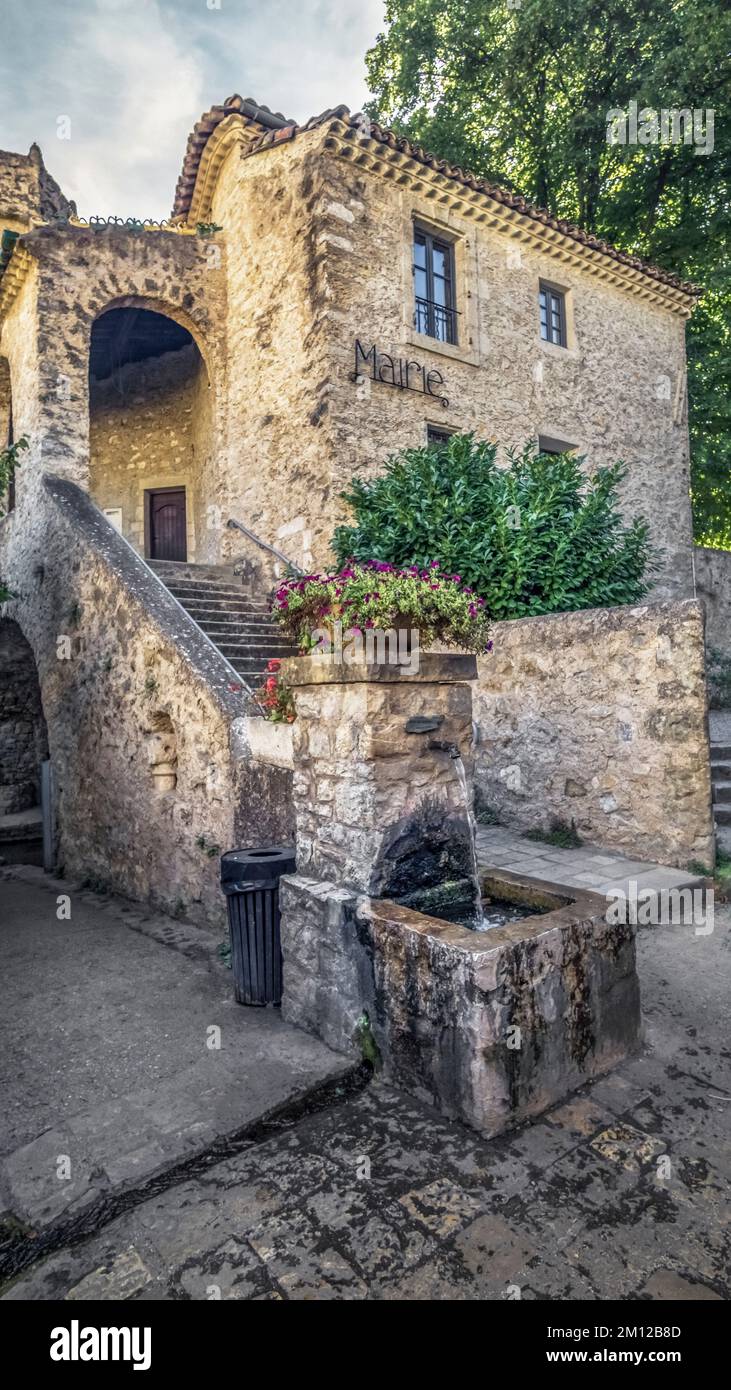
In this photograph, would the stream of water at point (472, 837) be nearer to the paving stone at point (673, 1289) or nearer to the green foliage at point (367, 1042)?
the green foliage at point (367, 1042)

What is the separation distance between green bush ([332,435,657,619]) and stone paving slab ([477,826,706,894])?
220cm

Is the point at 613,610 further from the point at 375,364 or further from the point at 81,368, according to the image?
the point at 81,368

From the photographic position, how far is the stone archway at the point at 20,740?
1019 centimetres

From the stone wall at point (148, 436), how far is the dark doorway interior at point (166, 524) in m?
0.15

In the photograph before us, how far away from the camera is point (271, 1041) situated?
10.5ft

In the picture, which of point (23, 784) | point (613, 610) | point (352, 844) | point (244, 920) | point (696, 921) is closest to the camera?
point (352, 844)

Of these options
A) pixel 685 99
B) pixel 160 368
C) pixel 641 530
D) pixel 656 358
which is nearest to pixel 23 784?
pixel 160 368

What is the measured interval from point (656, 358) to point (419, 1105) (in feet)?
42.3

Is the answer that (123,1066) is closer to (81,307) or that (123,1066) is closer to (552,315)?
(81,307)

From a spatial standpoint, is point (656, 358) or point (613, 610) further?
point (656, 358)

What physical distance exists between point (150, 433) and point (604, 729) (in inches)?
404

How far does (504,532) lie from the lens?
6.66 metres

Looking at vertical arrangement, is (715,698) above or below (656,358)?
below

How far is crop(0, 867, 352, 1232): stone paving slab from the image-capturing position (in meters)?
2.38
